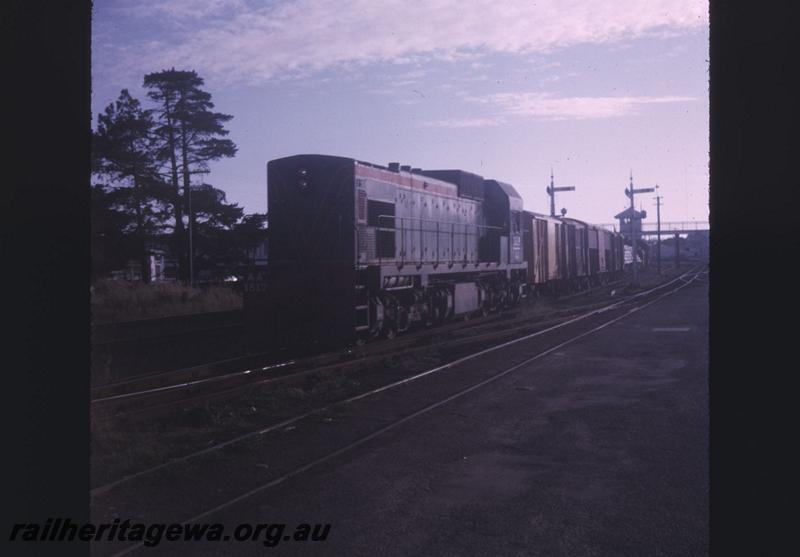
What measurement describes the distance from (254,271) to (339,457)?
964 cm

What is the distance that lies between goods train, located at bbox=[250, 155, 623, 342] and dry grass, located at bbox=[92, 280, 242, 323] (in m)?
8.81

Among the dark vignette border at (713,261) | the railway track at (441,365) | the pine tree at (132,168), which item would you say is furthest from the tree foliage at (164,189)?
the dark vignette border at (713,261)

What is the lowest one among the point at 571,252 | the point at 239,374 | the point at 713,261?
the point at 239,374

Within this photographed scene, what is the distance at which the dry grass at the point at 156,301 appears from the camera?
2747cm

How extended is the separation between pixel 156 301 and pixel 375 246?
14.5m

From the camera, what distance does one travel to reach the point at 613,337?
1942 centimetres

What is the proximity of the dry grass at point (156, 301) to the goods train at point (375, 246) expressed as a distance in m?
8.81

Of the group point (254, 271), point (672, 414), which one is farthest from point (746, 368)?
point (254, 271)

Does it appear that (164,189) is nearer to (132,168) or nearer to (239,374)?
(132,168)

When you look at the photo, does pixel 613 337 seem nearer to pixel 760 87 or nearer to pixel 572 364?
pixel 572 364

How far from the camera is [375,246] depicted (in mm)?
17656

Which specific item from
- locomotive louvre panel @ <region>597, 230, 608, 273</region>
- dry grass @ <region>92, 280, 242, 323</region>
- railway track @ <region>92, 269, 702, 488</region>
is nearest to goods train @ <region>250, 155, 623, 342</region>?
railway track @ <region>92, 269, 702, 488</region>

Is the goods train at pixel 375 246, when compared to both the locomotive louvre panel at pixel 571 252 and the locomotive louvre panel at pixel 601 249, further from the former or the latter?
the locomotive louvre panel at pixel 601 249

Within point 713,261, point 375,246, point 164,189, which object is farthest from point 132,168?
point 713,261
